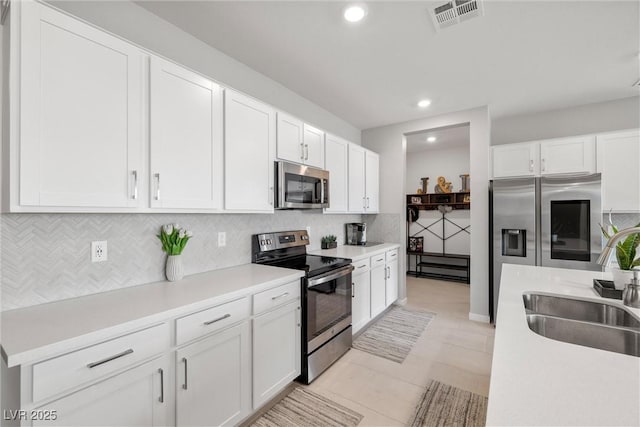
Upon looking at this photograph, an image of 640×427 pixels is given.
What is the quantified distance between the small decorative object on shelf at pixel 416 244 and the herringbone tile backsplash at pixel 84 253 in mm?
4717

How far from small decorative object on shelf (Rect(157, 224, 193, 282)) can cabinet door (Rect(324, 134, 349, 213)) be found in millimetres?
1646

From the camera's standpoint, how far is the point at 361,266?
10.2 feet

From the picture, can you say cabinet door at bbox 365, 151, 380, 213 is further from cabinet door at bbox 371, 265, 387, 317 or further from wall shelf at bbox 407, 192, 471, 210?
wall shelf at bbox 407, 192, 471, 210

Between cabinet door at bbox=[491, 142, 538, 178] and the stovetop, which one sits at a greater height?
cabinet door at bbox=[491, 142, 538, 178]

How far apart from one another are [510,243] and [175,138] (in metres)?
3.65

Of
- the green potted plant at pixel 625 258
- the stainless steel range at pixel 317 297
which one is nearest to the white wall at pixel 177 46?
the stainless steel range at pixel 317 297

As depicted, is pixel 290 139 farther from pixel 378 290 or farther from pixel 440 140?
pixel 440 140

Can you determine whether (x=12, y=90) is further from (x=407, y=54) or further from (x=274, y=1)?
(x=407, y=54)

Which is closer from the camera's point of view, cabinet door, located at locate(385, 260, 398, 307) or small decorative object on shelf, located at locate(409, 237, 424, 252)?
cabinet door, located at locate(385, 260, 398, 307)

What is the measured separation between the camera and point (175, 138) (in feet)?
5.57

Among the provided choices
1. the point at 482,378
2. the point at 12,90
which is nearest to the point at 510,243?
the point at 482,378

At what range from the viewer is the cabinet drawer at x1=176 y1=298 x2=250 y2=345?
1.41 meters

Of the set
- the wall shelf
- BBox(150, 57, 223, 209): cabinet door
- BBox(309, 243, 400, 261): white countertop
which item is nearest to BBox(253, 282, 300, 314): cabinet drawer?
BBox(150, 57, 223, 209): cabinet door

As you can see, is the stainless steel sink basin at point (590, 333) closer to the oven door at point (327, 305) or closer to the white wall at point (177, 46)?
the oven door at point (327, 305)
